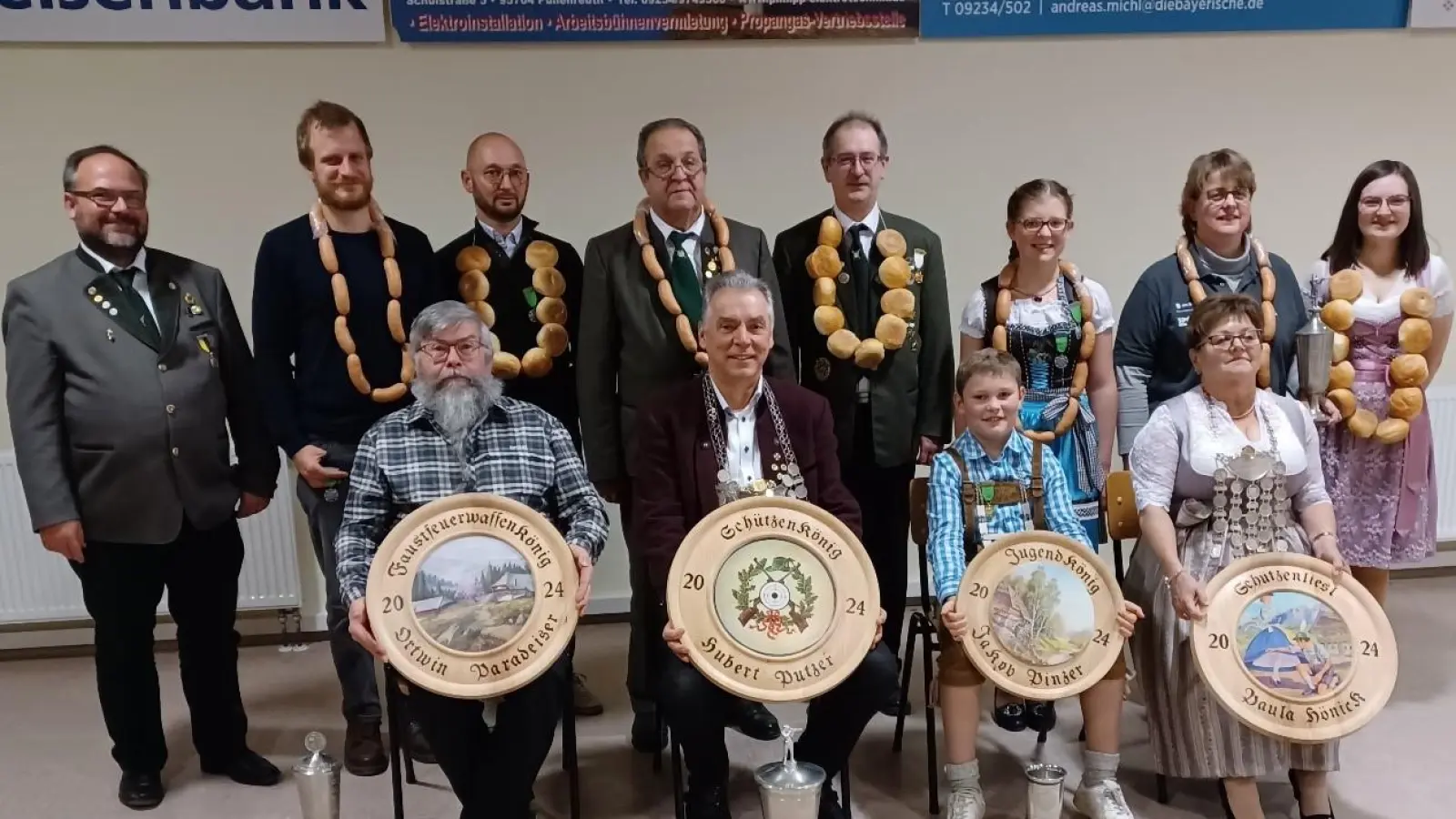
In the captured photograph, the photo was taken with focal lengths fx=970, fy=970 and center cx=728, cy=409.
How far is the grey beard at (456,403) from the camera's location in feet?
7.58

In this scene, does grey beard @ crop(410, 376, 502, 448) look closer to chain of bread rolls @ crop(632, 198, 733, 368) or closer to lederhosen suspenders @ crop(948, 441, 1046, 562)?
chain of bread rolls @ crop(632, 198, 733, 368)

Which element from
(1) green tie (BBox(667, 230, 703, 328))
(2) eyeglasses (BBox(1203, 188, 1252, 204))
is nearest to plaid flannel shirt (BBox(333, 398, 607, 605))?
(1) green tie (BBox(667, 230, 703, 328))

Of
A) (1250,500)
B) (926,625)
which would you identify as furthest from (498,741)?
(1250,500)

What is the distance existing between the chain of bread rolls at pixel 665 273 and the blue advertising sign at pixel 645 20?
49.9 inches

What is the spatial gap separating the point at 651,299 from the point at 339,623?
50.1 inches

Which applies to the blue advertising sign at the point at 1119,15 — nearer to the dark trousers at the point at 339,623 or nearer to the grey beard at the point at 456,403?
the grey beard at the point at 456,403

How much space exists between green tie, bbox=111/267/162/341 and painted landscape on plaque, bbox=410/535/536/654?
1043mm

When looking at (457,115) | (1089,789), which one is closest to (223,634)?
(457,115)

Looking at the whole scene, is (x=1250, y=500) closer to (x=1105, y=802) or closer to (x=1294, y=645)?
(x=1294, y=645)

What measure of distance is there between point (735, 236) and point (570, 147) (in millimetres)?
1301

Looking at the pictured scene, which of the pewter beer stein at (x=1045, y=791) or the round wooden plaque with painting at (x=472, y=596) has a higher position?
the round wooden plaque with painting at (x=472, y=596)

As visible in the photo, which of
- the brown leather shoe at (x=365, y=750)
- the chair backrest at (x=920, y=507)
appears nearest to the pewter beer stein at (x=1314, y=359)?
the chair backrest at (x=920, y=507)

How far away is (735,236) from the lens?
2736 millimetres

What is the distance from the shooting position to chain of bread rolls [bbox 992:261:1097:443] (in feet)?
8.83
